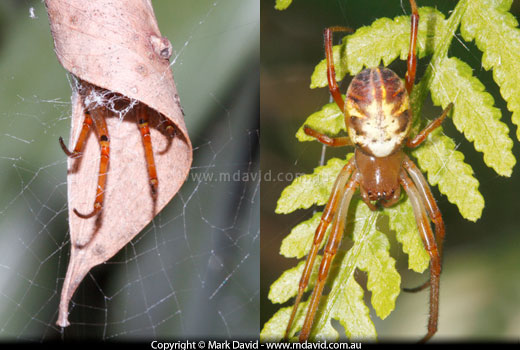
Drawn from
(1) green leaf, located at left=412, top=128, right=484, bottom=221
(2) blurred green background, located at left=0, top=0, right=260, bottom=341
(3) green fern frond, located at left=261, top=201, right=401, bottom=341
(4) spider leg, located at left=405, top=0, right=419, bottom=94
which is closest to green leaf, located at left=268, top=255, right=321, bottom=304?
(3) green fern frond, located at left=261, top=201, right=401, bottom=341

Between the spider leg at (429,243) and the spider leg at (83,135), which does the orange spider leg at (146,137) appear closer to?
the spider leg at (83,135)

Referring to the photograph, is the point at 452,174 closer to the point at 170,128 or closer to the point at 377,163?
the point at 377,163

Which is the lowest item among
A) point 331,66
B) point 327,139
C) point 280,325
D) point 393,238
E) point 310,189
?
point 280,325

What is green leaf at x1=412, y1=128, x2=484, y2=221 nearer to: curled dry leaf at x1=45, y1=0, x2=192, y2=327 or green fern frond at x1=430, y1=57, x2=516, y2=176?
green fern frond at x1=430, y1=57, x2=516, y2=176

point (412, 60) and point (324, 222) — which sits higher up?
point (412, 60)

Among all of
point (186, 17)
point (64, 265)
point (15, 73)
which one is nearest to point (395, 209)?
point (186, 17)

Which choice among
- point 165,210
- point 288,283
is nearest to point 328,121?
point 288,283
